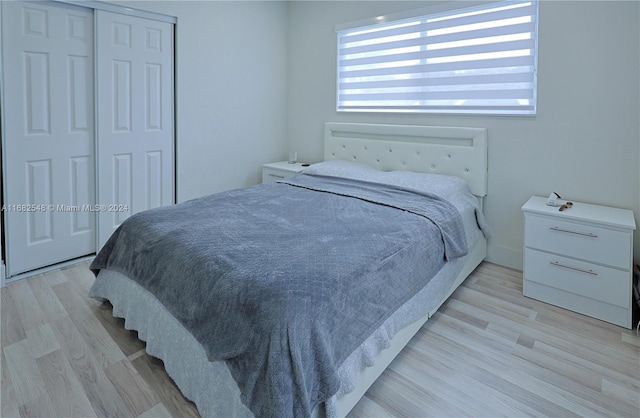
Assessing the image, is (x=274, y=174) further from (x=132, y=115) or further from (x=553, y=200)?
(x=553, y=200)

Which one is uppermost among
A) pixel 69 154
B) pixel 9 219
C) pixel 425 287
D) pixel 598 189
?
pixel 69 154

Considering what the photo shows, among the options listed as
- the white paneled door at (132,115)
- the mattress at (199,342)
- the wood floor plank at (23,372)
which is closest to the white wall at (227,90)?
the white paneled door at (132,115)

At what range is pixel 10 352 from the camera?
6.27 feet

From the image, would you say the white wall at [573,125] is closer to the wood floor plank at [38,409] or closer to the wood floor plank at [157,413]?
the wood floor plank at [157,413]

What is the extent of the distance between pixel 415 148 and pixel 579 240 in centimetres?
143

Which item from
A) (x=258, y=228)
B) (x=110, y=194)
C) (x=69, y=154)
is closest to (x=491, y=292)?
(x=258, y=228)

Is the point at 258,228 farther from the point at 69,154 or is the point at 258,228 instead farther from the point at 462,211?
the point at 69,154

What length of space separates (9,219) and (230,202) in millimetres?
A: 1618

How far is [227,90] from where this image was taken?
12.7 feet

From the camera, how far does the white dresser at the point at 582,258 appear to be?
222 cm

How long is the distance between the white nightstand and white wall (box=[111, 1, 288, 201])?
0.56ft

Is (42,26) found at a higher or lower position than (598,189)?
higher

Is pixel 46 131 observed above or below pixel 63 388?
above

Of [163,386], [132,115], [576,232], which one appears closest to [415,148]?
[576,232]
